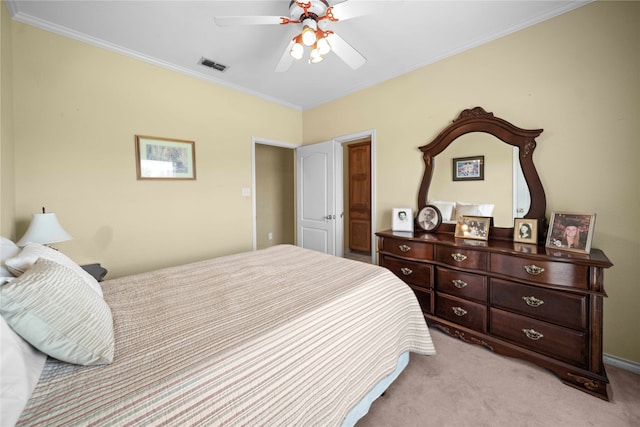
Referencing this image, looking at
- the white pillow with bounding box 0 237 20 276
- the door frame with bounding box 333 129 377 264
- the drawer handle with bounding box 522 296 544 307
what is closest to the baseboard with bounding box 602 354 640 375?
the drawer handle with bounding box 522 296 544 307

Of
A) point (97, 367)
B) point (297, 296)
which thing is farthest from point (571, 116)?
point (97, 367)

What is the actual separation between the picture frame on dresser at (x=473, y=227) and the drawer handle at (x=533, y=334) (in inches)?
29.7

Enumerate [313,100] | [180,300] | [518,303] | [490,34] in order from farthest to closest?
[313,100] → [490,34] → [518,303] → [180,300]

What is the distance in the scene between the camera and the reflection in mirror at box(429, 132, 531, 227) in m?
2.17

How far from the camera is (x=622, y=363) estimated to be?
1790mm

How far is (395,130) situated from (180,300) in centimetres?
276

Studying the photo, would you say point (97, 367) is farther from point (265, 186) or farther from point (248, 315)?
point (265, 186)

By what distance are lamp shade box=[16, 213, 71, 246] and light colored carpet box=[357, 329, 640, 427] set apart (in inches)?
97.7

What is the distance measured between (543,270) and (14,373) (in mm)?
2566

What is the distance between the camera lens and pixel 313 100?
145 inches

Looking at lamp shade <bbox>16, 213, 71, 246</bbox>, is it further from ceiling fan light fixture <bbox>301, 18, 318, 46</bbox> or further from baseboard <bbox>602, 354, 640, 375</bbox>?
baseboard <bbox>602, 354, 640, 375</bbox>

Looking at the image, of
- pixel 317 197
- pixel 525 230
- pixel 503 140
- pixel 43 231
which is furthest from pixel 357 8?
pixel 43 231

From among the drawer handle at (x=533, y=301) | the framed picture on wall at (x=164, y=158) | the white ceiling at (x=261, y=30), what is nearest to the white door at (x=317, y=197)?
the white ceiling at (x=261, y=30)

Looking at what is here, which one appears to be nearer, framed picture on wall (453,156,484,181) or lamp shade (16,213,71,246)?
lamp shade (16,213,71,246)
